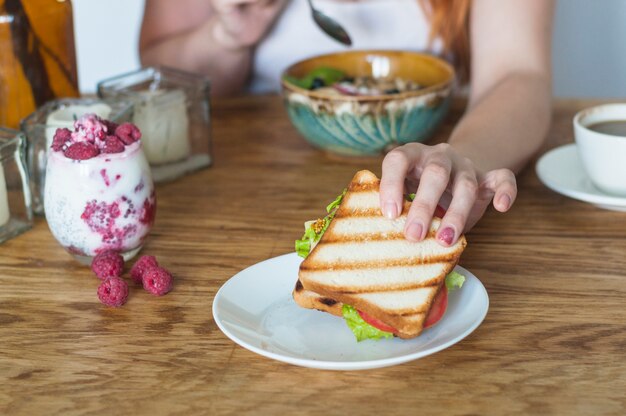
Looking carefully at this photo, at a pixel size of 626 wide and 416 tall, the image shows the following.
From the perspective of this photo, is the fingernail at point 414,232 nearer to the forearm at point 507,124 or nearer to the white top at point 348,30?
the forearm at point 507,124

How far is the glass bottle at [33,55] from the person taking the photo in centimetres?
135

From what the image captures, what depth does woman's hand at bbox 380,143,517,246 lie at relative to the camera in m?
0.96

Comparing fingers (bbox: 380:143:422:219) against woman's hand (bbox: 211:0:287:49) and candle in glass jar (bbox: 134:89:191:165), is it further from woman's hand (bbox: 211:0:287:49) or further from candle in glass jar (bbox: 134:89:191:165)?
woman's hand (bbox: 211:0:287:49)

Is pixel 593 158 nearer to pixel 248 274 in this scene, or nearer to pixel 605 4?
pixel 248 274

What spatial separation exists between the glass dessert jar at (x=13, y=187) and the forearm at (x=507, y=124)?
0.67 m

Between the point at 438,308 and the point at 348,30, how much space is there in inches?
47.2

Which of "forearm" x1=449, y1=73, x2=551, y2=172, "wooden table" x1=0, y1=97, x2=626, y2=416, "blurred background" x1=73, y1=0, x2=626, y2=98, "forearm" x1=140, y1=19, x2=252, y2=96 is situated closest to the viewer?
"wooden table" x1=0, y1=97, x2=626, y2=416

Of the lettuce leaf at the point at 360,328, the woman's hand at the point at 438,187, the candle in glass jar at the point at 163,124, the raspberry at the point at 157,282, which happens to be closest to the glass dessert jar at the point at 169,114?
the candle in glass jar at the point at 163,124

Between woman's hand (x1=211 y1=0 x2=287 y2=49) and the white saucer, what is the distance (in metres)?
0.73

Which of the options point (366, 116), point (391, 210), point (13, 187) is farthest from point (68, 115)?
point (391, 210)

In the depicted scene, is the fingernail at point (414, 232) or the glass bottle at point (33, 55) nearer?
the fingernail at point (414, 232)

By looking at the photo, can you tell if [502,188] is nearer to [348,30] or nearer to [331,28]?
[331,28]

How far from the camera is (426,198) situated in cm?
98

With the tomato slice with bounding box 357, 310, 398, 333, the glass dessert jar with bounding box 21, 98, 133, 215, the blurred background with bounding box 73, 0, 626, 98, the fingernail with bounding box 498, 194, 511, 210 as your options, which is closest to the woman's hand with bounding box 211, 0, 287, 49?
the glass dessert jar with bounding box 21, 98, 133, 215
